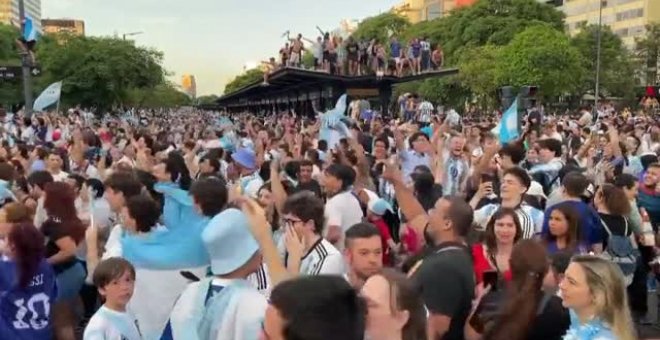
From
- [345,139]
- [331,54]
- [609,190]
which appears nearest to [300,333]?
[609,190]

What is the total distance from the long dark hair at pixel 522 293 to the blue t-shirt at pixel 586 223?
170 cm

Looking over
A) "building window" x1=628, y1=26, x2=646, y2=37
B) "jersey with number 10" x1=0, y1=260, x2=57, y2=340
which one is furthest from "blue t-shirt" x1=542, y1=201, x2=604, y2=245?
"building window" x1=628, y1=26, x2=646, y2=37

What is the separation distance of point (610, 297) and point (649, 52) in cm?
7635

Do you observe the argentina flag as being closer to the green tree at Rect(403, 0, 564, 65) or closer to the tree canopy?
the tree canopy

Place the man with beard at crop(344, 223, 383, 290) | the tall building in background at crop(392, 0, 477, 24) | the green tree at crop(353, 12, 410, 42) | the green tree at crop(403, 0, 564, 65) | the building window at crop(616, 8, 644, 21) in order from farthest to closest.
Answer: the tall building in background at crop(392, 0, 477, 24)
the green tree at crop(353, 12, 410, 42)
the building window at crop(616, 8, 644, 21)
the green tree at crop(403, 0, 564, 65)
the man with beard at crop(344, 223, 383, 290)

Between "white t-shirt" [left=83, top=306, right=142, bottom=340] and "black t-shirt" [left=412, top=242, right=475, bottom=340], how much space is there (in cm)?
164

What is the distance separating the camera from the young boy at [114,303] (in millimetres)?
4531

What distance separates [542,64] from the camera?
178 feet

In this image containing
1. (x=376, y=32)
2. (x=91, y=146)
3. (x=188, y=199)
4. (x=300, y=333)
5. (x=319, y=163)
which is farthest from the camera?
(x=376, y=32)

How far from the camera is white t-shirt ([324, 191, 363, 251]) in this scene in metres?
6.76

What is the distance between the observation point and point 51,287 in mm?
5207

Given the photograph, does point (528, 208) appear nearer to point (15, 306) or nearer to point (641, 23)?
point (15, 306)

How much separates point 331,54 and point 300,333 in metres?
26.9

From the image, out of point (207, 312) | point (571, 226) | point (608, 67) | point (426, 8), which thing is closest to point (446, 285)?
point (207, 312)
